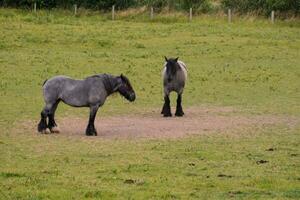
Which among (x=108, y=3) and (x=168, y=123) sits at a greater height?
(x=108, y=3)

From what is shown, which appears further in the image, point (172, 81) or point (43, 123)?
point (172, 81)

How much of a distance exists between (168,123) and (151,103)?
4.16m

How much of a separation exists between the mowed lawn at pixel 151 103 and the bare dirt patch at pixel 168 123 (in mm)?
602

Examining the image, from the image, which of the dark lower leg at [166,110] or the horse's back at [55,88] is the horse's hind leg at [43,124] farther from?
the dark lower leg at [166,110]

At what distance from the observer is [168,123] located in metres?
19.4

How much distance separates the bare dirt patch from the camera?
57.7ft

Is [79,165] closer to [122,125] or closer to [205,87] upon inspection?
[122,125]

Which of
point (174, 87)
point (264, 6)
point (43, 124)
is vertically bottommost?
point (43, 124)

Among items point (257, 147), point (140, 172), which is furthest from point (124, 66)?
point (140, 172)

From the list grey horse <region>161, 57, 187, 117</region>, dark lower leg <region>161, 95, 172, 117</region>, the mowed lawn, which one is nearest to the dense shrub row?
the mowed lawn

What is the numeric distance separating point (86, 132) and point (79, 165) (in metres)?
3.89

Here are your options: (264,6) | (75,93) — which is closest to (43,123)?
(75,93)

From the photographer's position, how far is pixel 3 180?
11828 millimetres

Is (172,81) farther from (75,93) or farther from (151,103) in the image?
(75,93)
